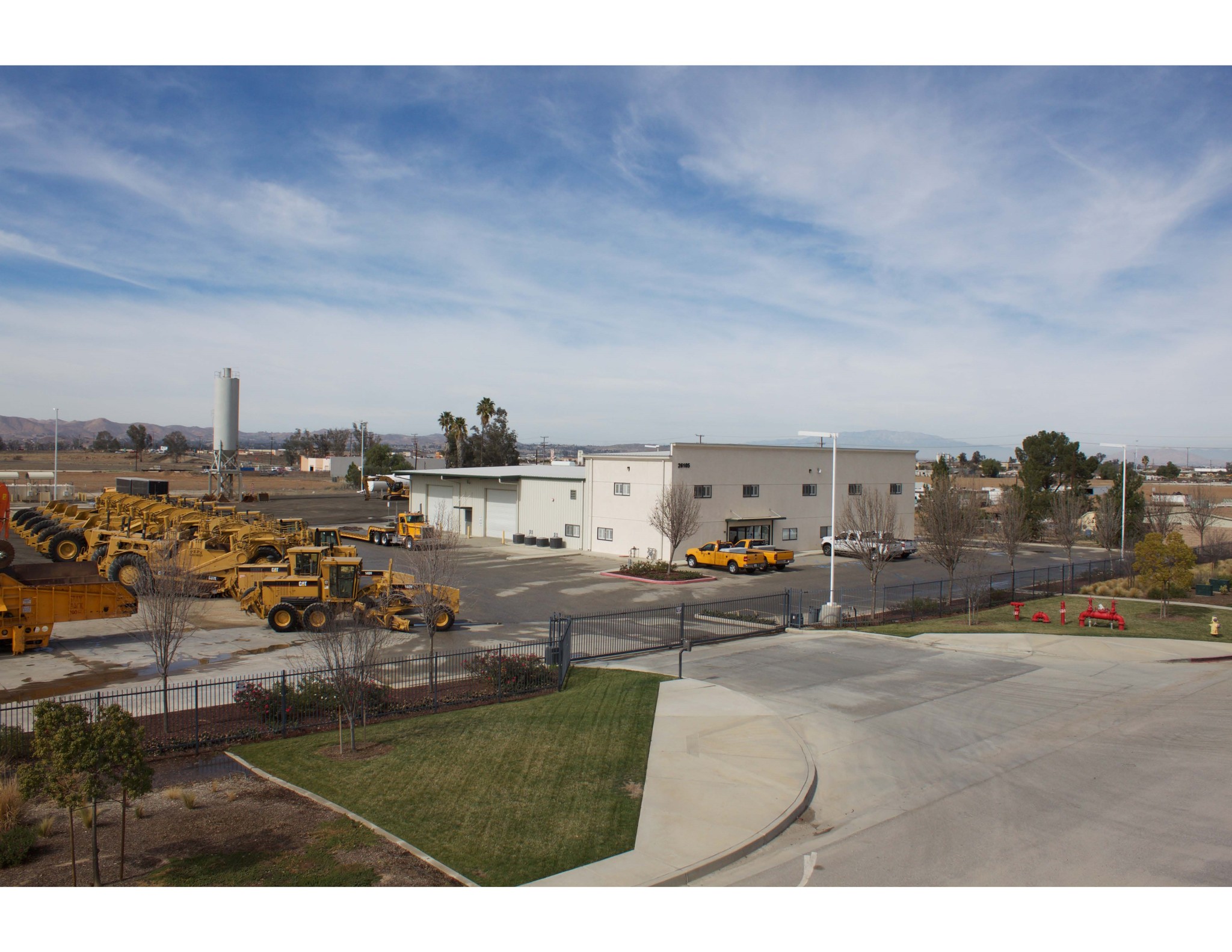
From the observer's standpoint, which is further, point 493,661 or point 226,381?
point 226,381

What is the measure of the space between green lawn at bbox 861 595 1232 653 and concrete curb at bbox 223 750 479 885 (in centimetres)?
2008

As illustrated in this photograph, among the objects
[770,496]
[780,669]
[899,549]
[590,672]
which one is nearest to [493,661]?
[590,672]

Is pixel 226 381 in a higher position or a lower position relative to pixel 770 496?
higher

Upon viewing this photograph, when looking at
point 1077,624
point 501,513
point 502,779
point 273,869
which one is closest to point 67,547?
point 501,513

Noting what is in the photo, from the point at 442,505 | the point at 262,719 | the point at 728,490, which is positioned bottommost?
the point at 262,719

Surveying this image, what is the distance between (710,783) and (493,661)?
776 centimetres

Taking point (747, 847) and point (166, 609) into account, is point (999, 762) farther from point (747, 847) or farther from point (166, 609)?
point (166, 609)

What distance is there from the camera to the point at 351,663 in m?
16.9

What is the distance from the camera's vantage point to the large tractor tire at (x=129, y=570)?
23.0m

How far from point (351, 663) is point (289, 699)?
1390 mm

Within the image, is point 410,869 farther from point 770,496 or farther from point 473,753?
point 770,496

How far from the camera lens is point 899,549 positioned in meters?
47.8

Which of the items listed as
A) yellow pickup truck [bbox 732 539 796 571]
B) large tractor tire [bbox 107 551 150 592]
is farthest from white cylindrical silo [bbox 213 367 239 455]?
yellow pickup truck [bbox 732 539 796 571]

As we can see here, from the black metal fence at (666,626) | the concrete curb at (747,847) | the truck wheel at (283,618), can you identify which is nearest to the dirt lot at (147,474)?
the truck wheel at (283,618)
